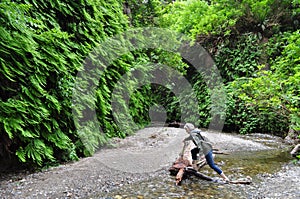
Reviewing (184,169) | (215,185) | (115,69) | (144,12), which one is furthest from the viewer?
(144,12)

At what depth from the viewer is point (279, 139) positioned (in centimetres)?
823

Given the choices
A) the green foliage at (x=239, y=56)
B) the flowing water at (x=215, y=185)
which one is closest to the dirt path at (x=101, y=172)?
the flowing water at (x=215, y=185)

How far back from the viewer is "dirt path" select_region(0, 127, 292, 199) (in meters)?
3.46

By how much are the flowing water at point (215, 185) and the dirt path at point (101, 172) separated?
0.34 metres

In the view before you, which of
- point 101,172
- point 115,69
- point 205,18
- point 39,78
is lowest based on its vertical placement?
point 101,172

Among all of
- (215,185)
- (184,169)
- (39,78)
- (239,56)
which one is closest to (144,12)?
(239,56)

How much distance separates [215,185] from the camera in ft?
12.5

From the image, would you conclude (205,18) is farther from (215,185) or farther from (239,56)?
(215,185)

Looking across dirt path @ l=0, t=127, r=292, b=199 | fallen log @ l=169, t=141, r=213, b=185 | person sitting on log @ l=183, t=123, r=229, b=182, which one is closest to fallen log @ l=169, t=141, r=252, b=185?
fallen log @ l=169, t=141, r=213, b=185

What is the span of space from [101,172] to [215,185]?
6.68ft

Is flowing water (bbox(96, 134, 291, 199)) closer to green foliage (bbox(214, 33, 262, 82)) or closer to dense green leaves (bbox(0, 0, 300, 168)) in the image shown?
dense green leaves (bbox(0, 0, 300, 168))

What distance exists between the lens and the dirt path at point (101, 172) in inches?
136

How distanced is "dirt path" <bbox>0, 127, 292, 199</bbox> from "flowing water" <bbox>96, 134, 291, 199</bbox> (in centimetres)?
34

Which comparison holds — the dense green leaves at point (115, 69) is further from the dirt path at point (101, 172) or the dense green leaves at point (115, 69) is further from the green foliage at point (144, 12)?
the dirt path at point (101, 172)
